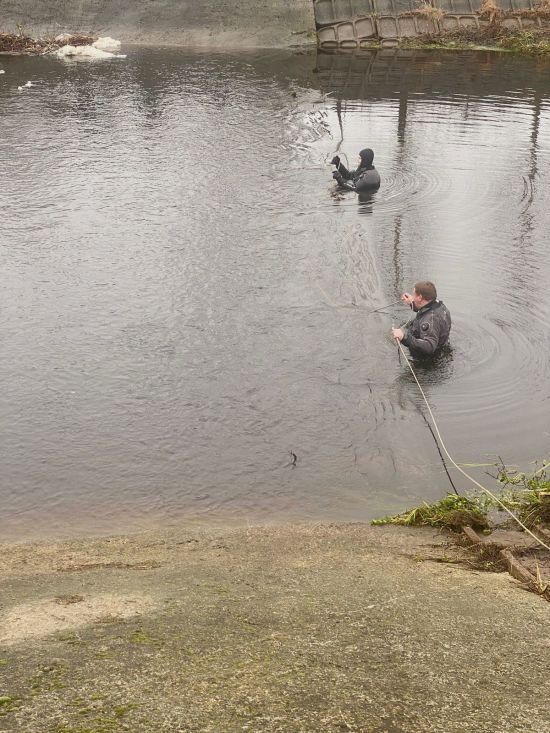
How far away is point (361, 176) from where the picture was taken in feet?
58.5

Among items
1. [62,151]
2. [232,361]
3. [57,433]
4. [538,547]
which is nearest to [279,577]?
[538,547]

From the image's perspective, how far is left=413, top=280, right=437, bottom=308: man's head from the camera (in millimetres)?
11672

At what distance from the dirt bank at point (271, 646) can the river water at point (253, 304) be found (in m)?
1.96

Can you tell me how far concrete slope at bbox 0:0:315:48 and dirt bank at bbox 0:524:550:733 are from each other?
28.3 metres

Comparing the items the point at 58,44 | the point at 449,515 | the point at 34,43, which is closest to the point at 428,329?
the point at 449,515

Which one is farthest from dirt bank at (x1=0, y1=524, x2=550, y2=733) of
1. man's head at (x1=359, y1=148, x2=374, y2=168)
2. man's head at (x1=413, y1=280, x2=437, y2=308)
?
man's head at (x1=359, y1=148, x2=374, y2=168)

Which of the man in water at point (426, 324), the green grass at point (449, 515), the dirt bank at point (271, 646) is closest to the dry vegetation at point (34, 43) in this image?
the man in water at point (426, 324)

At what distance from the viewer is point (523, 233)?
645 inches

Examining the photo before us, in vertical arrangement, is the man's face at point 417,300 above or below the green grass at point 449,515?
above

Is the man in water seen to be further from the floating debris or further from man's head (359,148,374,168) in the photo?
the floating debris

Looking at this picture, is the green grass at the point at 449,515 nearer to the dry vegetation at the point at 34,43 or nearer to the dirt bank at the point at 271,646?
the dirt bank at the point at 271,646

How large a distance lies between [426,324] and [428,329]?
7 centimetres

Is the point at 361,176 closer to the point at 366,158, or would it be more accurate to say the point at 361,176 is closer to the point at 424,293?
the point at 366,158

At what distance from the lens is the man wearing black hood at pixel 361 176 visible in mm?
17859
